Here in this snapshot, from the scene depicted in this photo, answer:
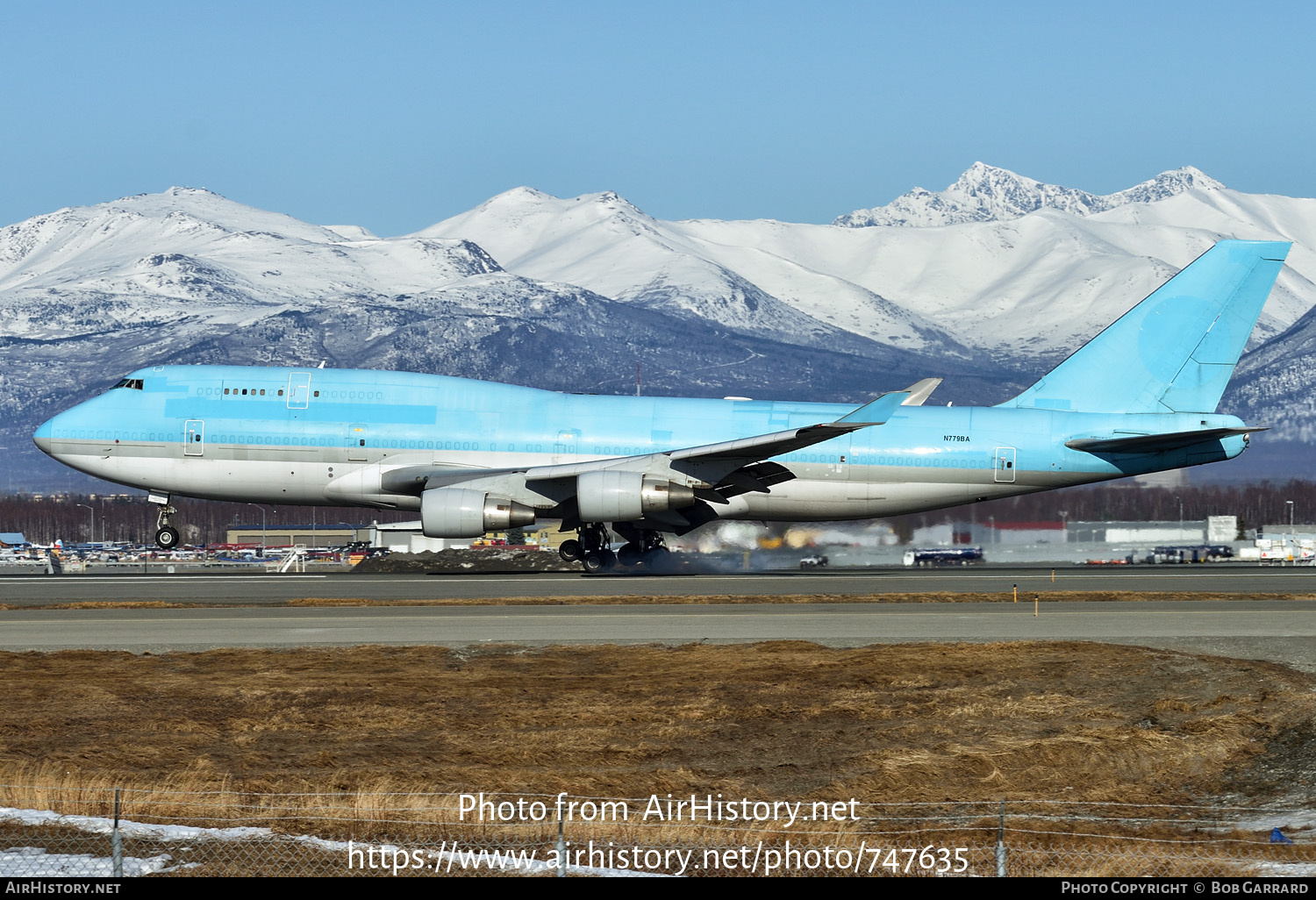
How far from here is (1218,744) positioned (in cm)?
1927

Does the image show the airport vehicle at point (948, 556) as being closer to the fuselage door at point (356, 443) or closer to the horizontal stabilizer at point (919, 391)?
the horizontal stabilizer at point (919, 391)

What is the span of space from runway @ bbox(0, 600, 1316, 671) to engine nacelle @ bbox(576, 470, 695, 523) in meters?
6.58

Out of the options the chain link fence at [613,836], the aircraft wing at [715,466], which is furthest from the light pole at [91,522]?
the chain link fence at [613,836]

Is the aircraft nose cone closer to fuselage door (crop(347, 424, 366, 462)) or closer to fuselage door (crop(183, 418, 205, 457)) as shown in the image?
fuselage door (crop(183, 418, 205, 457))

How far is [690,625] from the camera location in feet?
101

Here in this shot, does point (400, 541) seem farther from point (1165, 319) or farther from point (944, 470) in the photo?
point (1165, 319)

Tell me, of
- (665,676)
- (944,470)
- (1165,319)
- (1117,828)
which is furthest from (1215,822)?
(1165,319)

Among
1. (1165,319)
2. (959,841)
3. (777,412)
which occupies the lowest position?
(959,841)

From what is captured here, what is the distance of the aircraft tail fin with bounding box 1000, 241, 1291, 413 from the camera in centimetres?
4469

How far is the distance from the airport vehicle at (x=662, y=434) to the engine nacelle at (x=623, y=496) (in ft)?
5.15

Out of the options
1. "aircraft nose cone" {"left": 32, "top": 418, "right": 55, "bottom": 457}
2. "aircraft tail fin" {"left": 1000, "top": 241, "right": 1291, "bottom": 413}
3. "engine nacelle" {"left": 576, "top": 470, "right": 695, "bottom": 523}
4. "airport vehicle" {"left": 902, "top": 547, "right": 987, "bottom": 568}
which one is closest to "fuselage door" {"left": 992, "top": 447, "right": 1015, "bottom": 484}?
"aircraft tail fin" {"left": 1000, "top": 241, "right": 1291, "bottom": 413}

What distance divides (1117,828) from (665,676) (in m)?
10.8

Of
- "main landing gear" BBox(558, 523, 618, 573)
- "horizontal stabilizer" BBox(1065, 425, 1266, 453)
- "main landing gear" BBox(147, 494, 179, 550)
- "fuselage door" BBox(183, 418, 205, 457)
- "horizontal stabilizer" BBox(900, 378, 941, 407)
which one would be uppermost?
"horizontal stabilizer" BBox(900, 378, 941, 407)

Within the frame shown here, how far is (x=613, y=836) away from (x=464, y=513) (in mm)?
26485
